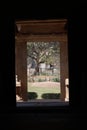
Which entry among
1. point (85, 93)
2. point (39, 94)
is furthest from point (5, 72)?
point (39, 94)

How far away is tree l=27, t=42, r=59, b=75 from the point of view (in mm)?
24469

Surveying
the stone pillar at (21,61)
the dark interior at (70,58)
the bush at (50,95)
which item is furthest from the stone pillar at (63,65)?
the dark interior at (70,58)

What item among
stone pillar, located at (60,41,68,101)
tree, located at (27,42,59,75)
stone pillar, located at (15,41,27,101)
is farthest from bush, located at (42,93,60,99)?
tree, located at (27,42,59,75)

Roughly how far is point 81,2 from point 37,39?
6445 millimetres

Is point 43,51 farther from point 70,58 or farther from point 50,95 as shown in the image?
point 70,58

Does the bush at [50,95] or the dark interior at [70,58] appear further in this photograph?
the bush at [50,95]

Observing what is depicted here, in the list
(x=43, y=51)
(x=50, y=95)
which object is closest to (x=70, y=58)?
(x=50, y=95)

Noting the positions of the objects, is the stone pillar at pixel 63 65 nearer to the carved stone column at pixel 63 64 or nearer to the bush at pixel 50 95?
the carved stone column at pixel 63 64

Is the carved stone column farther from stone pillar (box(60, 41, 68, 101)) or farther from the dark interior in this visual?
the dark interior

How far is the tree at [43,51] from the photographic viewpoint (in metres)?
24.5

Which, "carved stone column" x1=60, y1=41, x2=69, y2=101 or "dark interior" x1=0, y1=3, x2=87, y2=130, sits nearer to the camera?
"dark interior" x1=0, y1=3, x2=87, y2=130

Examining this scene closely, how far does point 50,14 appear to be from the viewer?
21.9 ft

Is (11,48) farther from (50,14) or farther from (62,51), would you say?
(62,51)

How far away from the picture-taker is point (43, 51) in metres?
25.9
